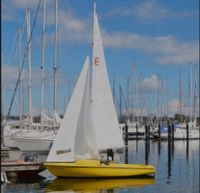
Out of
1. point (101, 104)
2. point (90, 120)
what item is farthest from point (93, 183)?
point (101, 104)

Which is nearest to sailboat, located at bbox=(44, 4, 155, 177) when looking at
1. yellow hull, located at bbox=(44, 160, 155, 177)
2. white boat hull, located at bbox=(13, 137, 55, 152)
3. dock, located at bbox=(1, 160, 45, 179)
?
yellow hull, located at bbox=(44, 160, 155, 177)

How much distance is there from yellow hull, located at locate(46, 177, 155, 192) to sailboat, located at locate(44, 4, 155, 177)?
1.25 feet

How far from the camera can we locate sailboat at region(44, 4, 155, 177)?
2612 cm

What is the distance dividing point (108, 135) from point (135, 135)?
5559 cm

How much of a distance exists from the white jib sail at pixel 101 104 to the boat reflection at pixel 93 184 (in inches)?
140

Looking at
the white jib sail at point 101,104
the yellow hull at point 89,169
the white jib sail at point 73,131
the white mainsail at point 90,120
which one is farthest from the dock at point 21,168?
the white jib sail at point 101,104

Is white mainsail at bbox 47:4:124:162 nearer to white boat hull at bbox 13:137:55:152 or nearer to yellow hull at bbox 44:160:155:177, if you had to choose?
yellow hull at bbox 44:160:155:177

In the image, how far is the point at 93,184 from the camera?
2464 cm

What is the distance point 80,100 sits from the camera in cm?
2802

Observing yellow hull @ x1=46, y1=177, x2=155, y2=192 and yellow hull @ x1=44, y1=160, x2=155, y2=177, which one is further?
yellow hull @ x1=44, y1=160, x2=155, y2=177

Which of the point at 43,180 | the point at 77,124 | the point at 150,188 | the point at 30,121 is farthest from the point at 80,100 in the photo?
the point at 30,121

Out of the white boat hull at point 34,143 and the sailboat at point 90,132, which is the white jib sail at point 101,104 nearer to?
the sailboat at point 90,132

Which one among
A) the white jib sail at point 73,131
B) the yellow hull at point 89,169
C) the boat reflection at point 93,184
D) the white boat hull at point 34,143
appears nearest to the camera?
the boat reflection at point 93,184

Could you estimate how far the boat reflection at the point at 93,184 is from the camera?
23.1 m
